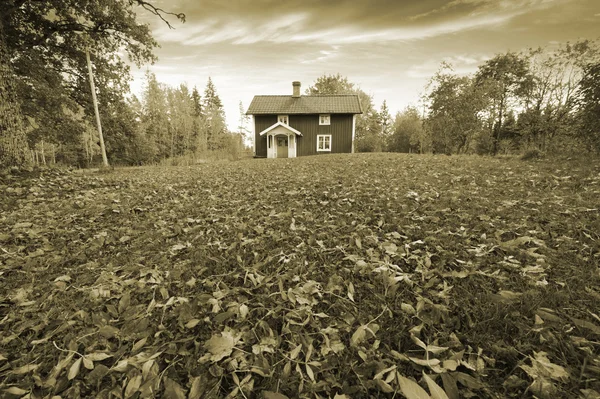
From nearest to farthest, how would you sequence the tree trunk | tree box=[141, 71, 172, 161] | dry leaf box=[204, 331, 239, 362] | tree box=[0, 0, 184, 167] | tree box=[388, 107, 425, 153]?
1. dry leaf box=[204, 331, 239, 362]
2. the tree trunk
3. tree box=[0, 0, 184, 167]
4. tree box=[388, 107, 425, 153]
5. tree box=[141, 71, 172, 161]

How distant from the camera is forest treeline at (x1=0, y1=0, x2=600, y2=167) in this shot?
25.9 feet

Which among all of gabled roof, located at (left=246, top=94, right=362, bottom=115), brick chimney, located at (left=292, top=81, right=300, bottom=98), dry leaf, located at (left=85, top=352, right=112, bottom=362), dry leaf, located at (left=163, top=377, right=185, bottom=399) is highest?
brick chimney, located at (left=292, top=81, right=300, bottom=98)

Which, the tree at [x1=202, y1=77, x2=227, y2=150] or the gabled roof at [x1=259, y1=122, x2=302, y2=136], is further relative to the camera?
the tree at [x1=202, y1=77, x2=227, y2=150]

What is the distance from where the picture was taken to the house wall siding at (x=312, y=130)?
23422 mm

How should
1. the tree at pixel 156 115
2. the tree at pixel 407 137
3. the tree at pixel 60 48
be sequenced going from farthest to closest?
the tree at pixel 156 115 < the tree at pixel 407 137 < the tree at pixel 60 48

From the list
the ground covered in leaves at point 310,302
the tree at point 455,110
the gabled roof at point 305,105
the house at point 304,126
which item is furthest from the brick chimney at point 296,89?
the ground covered in leaves at point 310,302

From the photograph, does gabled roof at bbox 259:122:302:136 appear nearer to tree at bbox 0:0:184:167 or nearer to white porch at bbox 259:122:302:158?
white porch at bbox 259:122:302:158

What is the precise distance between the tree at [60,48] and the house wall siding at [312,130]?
12.7 meters

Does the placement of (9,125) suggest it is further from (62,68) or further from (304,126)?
(304,126)

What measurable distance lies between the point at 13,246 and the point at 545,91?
3241cm

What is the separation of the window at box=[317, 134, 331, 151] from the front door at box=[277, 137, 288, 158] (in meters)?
3.09

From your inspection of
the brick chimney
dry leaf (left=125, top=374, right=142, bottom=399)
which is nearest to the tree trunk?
dry leaf (left=125, top=374, right=142, bottom=399)

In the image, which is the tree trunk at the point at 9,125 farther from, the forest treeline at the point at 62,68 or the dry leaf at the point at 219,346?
the dry leaf at the point at 219,346

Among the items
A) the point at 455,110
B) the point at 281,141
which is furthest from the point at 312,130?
the point at 455,110
